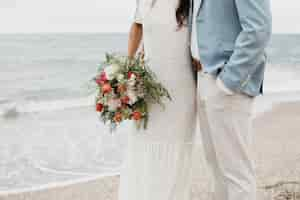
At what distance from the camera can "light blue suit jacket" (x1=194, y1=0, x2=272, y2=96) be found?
192cm

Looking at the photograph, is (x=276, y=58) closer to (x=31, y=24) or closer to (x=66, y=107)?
(x=31, y=24)

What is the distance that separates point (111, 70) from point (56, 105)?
7773mm

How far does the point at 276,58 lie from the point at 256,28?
60.2 feet

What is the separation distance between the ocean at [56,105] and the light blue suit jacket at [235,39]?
2.04ft

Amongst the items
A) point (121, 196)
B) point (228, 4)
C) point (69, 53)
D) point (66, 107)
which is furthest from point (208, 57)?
point (69, 53)

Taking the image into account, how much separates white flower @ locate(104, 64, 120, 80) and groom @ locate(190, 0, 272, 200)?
1.23 feet

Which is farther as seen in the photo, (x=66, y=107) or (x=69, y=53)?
(x=69, y=53)

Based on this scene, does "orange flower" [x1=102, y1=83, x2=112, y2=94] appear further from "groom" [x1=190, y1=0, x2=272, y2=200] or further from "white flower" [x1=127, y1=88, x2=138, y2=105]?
"groom" [x1=190, y1=0, x2=272, y2=200]

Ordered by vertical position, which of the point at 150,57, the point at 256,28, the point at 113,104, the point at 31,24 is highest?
the point at 256,28

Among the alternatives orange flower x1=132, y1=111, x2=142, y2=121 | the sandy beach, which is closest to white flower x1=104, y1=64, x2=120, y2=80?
orange flower x1=132, y1=111, x2=142, y2=121

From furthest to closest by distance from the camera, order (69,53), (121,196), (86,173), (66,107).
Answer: (69,53), (66,107), (86,173), (121,196)

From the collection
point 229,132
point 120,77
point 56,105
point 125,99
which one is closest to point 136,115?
point 125,99

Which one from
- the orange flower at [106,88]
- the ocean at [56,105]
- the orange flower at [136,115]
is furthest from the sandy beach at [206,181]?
the orange flower at [106,88]

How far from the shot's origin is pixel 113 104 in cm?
217
